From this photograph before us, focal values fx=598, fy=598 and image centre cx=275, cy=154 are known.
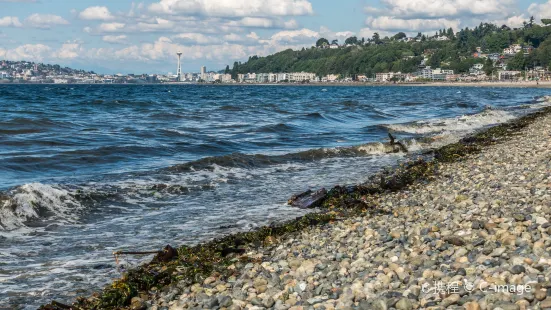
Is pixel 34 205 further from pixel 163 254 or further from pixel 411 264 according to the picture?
pixel 411 264

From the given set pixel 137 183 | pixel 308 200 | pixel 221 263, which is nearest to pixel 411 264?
pixel 221 263

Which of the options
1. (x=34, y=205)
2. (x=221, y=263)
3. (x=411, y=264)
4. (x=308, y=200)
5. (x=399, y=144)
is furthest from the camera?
(x=399, y=144)

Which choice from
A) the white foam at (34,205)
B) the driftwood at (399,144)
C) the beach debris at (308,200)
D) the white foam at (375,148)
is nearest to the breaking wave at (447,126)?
the driftwood at (399,144)

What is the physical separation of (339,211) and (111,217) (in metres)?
4.68

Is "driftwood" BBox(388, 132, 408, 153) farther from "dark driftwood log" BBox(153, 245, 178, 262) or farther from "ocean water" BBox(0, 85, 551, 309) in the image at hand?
"dark driftwood log" BBox(153, 245, 178, 262)

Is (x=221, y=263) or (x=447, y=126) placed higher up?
(x=221, y=263)

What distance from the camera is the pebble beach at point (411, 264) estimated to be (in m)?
5.51

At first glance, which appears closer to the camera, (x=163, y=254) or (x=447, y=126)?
(x=163, y=254)

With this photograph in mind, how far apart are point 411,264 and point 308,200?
20.4 feet

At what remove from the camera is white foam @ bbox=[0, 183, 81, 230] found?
11.9 meters

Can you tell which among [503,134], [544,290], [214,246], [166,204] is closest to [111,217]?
[166,204]

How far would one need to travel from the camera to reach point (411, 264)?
6.68 meters

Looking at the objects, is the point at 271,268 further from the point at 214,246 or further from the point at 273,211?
the point at 273,211

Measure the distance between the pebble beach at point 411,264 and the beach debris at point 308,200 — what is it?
2203mm
